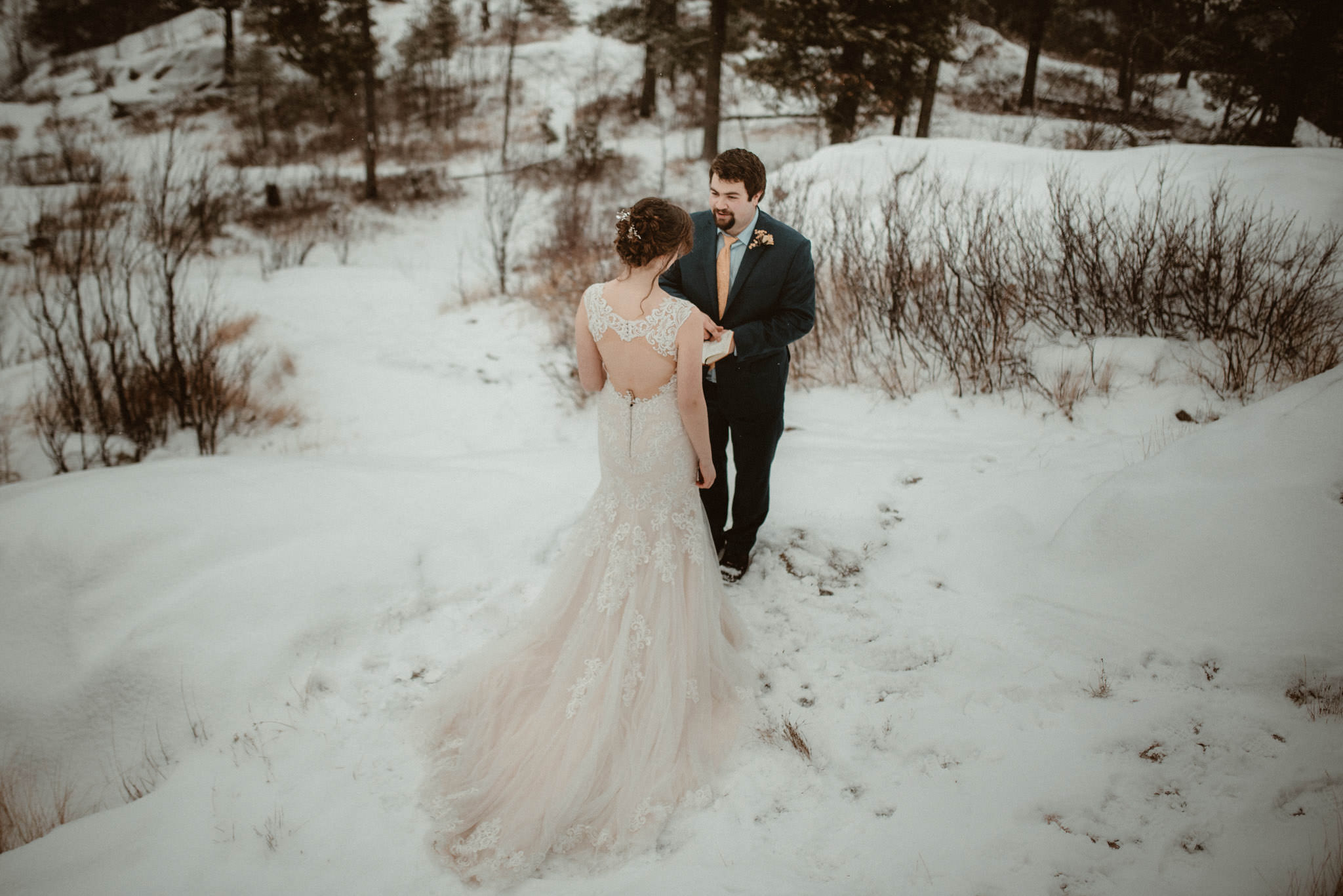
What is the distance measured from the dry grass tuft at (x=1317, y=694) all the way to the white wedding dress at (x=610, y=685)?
2065 millimetres

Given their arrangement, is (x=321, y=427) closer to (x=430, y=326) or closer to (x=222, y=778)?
(x=430, y=326)

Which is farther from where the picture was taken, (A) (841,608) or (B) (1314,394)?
(A) (841,608)

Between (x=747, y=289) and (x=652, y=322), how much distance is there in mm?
694

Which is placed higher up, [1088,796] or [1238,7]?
[1238,7]

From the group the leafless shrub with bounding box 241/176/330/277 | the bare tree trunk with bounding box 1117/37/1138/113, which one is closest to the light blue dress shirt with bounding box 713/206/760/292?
the leafless shrub with bounding box 241/176/330/277

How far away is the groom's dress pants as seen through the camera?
9.82 ft

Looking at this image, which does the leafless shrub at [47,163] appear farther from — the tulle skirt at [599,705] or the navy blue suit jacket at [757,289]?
the tulle skirt at [599,705]

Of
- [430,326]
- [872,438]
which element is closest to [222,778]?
[872,438]

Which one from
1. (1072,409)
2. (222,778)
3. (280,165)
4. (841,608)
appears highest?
(280,165)

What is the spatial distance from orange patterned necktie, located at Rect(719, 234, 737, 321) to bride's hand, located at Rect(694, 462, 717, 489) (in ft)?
2.45

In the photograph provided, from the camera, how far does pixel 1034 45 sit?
19.6m

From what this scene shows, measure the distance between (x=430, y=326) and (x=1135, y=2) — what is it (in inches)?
962

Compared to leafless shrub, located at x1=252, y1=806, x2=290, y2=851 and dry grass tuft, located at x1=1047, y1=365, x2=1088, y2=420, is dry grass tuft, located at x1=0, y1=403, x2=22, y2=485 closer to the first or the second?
leafless shrub, located at x1=252, y1=806, x2=290, y2=851

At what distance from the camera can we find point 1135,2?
19.3 m
